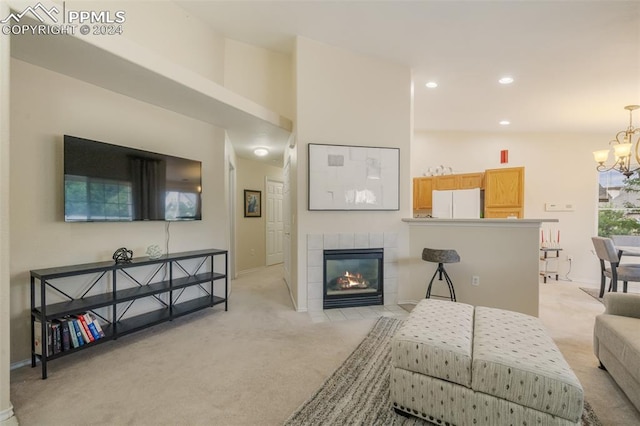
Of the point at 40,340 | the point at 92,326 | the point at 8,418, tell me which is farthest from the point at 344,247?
the point at 8,418

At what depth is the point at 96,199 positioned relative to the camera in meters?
2.67

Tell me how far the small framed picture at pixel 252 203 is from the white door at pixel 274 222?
297 mm

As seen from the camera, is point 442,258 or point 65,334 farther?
point 442,258

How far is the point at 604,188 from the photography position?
5770 mm

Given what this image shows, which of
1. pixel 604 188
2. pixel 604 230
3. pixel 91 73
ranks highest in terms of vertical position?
pixel 91 73

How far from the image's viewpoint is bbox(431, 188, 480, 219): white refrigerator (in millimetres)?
5254

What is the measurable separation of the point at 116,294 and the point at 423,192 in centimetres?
559

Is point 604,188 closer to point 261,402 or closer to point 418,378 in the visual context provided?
point 418,378

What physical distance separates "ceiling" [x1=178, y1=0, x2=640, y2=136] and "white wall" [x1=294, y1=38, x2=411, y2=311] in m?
0.20

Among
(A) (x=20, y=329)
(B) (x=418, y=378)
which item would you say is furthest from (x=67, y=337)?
(B) (x=418, y=378)

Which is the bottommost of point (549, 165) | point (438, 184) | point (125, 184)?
point (125, 184)

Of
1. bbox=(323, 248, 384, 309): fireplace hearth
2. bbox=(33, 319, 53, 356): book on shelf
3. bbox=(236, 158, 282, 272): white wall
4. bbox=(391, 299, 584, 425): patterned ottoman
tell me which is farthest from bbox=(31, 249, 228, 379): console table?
bbox=(391, 299, 584, 425): patterned ottoman

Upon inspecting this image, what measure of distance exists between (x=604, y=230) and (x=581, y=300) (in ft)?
8.16

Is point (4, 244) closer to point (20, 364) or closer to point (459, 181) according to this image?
point (20, 364)
